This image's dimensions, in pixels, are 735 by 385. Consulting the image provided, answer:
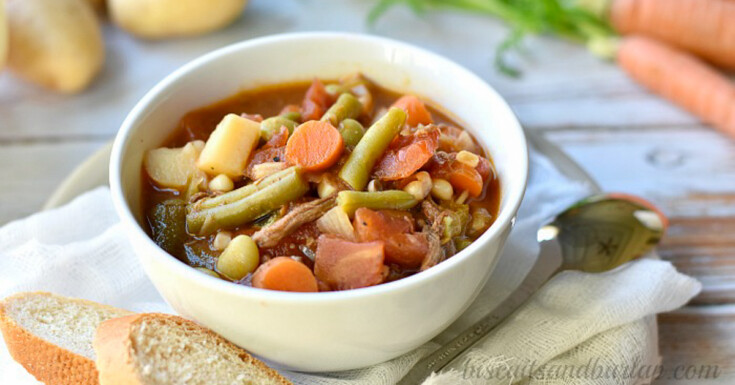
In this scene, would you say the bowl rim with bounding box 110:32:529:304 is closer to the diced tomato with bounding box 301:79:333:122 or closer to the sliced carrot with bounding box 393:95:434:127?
the sliced carrot with bounding box 393:95:434:127

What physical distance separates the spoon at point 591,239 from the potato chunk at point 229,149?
1.01 metres

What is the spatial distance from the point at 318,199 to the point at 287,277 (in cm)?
34

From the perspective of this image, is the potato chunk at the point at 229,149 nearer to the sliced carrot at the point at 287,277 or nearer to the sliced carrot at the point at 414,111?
the sliced carrot at the point at 287,277

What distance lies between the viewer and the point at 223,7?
4.68 metres

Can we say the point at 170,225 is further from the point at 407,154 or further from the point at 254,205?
the point at 407,154

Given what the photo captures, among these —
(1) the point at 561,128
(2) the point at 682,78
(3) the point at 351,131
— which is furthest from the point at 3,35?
(2) the point at 682,78

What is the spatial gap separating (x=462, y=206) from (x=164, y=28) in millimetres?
2789

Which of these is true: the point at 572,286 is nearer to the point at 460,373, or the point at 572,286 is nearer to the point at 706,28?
the point at 460,373

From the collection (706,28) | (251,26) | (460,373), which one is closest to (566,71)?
(706,28)

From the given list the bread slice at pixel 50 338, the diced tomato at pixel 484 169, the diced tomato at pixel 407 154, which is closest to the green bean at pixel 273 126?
the diced tomato at pixel 407 154

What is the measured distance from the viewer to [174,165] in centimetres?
274

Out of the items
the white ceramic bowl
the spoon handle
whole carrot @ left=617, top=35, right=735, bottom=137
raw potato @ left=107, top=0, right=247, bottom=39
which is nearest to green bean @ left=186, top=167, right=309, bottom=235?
the white ceramic bowl

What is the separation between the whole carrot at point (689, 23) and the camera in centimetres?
461

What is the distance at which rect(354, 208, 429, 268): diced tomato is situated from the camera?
2.35m
